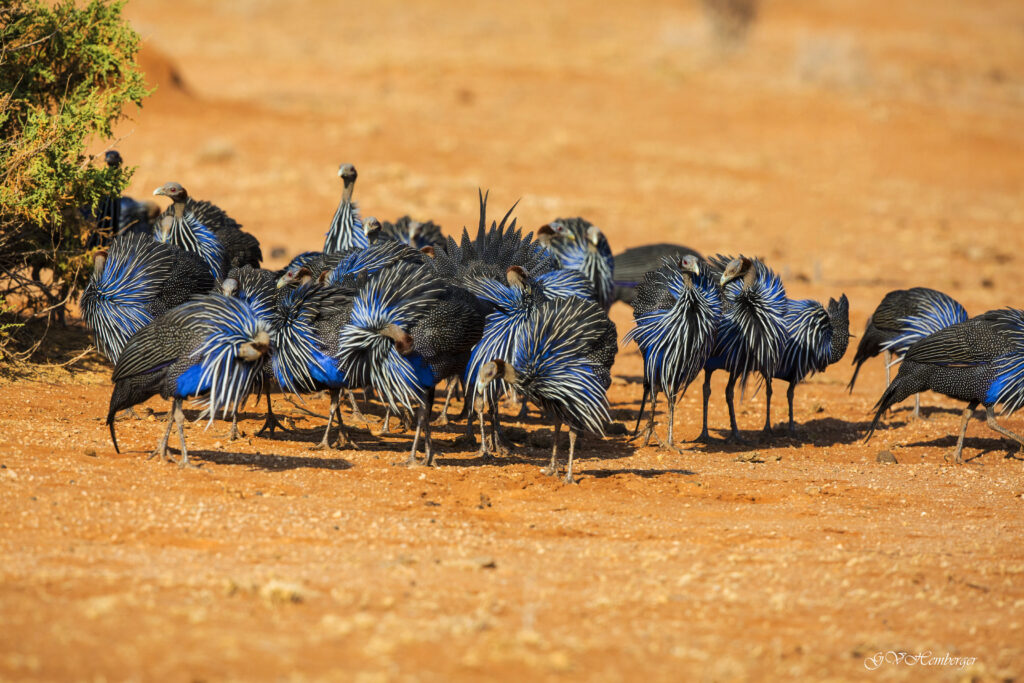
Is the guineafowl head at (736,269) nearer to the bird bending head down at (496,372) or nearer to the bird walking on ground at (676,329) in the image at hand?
the bird walking on ground at (676,329)

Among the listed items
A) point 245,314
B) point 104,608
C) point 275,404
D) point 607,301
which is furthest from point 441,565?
point 607,301

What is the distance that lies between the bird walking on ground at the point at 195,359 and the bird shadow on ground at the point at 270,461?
392 mm

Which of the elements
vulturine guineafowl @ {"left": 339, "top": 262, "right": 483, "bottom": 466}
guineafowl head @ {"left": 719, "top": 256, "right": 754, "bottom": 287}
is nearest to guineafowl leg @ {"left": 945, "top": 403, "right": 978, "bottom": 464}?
guineafowl head @ {"left": 719, "top": 256, "right": 754, "bottom": 287}

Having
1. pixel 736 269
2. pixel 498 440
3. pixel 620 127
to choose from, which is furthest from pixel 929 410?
pixel 620 127

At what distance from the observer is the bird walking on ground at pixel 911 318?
11.0m

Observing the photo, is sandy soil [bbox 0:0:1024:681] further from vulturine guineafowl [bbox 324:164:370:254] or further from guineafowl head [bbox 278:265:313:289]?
vulturine guineafowl [bbox 324:164:370:254]

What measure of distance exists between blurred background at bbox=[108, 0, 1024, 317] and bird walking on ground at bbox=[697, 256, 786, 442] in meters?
6.19

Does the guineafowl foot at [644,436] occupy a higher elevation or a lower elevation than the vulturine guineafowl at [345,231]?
lower

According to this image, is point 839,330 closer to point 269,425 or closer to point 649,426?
point 649,426

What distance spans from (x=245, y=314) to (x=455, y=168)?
15.5 meters

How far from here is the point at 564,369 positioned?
27.0 ft

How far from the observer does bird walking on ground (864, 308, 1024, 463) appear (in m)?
9.48

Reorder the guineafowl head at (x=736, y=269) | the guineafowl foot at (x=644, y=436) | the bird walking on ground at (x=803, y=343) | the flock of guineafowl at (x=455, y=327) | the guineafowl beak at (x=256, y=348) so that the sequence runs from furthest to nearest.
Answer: the bird walking on ground at (x=803, y=343) < the guineafowl head at (x=736, y=269) < the guineafowl foot at (x=644, y=436) < the flock of guineafowl at (x=455, y=327) < the guineafowl beak at (x=256, y=348)

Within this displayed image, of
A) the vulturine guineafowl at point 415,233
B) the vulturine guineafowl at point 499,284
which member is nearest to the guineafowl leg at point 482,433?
the vulturine guineafowl at point 499,284
